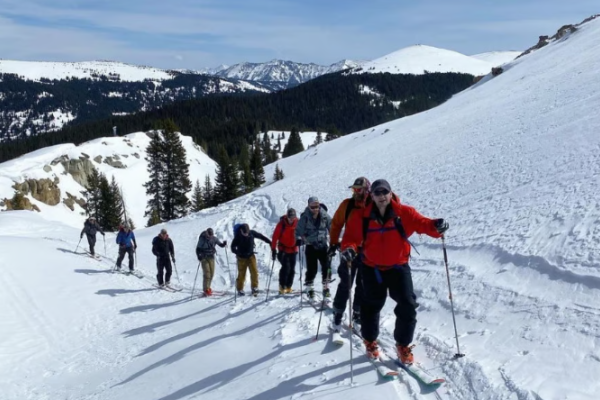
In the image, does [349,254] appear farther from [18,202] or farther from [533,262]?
[18,202]

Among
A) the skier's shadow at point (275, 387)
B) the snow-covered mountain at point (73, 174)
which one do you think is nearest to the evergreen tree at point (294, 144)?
the snow-covered mountain at point (73, 174)

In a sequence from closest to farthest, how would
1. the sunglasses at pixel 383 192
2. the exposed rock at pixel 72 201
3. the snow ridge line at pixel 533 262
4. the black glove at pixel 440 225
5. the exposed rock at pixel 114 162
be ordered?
the black glove at pixel 440 225 → the sunglasses at pixel 383 192 → the snow ridge line at pixel 533 262 → the exposed rock at pixel 72 201 → the exposed rock at pixel 114 162

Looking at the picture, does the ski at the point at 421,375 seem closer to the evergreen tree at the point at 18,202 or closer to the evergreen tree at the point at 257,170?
the evergreen tree at the point at 257,170

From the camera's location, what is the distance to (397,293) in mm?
5113

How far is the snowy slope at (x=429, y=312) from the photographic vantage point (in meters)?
5.42

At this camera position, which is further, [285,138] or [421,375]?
[285,138]

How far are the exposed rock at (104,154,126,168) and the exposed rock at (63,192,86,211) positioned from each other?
8.51 m

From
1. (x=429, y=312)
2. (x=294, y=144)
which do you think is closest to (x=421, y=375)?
(x=429, y=312)

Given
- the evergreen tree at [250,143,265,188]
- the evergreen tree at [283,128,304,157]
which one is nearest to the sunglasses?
the evergreen tree at [250,143,265,188]

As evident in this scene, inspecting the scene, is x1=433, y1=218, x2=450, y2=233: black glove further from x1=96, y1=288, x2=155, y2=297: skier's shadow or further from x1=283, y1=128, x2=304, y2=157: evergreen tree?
x1=283, y1=128, x2=304, y2=157: evergreen tree

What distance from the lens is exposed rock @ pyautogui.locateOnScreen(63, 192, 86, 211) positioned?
180ft

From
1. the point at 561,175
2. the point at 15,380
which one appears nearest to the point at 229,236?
the point at 15,380

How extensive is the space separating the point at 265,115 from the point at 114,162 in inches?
4195

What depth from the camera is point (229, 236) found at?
833 inches
